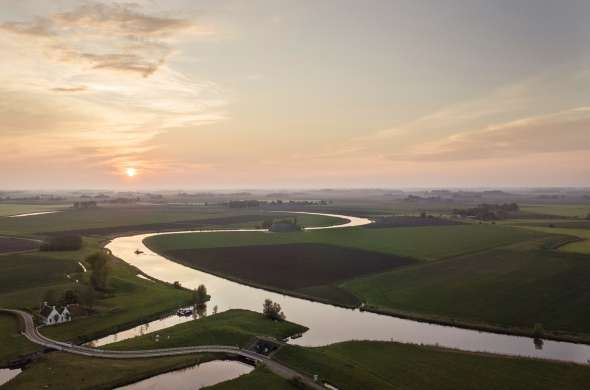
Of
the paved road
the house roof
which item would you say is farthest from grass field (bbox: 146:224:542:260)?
the paved road

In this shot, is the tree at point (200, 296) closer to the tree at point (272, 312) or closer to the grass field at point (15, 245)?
the tree at point (272, 312)

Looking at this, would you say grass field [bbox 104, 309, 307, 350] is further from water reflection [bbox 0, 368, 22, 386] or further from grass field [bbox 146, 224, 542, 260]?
grass field [bbox 146, 224, 542, 260]

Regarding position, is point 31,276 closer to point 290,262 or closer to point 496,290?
point 290,262

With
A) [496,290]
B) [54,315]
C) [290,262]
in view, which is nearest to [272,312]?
[54,315]

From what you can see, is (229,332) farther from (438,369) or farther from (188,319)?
(438,369)

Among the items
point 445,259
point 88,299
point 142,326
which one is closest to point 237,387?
point 142,326
